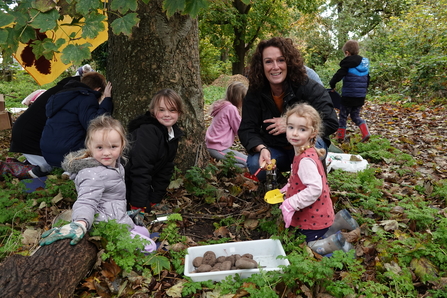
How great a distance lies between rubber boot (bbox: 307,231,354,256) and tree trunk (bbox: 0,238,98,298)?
173 cm

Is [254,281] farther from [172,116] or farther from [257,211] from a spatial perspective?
[172,116]

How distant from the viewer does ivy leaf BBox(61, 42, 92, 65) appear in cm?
242

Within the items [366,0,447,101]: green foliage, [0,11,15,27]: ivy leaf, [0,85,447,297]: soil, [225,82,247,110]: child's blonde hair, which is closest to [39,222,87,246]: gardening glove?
[0,85,447,297]: soil

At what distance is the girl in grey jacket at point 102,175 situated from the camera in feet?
8.72

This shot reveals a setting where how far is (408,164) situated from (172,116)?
333 centimetres

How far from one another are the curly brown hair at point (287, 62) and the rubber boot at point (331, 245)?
160cm

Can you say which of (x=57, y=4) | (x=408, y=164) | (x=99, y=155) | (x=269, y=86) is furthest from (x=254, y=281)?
(x=408, y=164)

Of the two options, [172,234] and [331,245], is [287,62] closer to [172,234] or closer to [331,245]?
[331,245]

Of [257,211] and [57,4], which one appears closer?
[57,4]

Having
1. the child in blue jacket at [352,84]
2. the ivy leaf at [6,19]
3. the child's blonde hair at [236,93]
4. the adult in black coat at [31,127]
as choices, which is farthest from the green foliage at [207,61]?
the ivy leaf at [6,19]

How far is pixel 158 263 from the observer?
250 cm

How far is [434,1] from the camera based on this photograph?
13844 mm

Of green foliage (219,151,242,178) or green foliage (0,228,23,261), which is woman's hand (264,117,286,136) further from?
green foliage (0,228,23,261)

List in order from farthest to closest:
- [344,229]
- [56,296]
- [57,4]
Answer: [344,229]
[57,4]
[56,296]
